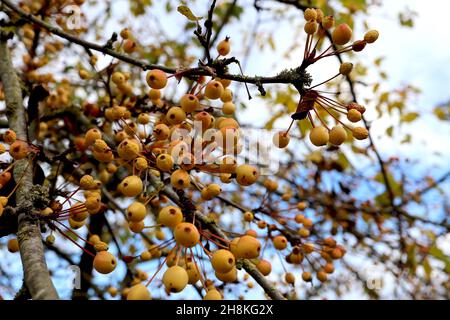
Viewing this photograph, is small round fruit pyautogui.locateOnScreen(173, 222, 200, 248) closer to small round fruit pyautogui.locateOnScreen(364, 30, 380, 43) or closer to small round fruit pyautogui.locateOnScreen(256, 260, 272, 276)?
small round fruit pyautogui.locateOnScreen(256, 260, 272, 276)

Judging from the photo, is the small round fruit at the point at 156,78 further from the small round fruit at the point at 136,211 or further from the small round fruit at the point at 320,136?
the small round fruit at the point at 320,136

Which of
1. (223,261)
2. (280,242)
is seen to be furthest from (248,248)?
(280,242)

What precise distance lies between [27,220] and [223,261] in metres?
0.55

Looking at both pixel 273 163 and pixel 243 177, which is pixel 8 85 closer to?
pixel 243 177

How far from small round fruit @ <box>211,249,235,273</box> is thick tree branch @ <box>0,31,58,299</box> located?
1.22 ft

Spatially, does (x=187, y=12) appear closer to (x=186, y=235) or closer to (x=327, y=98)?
(x=327, y=98)

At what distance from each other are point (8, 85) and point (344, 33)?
4.78 ft

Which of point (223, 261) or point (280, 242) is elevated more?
point (280, 242)

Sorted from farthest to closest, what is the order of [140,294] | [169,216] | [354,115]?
[354,115] < [169,216] < [140,294]

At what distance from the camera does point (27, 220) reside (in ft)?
3.57

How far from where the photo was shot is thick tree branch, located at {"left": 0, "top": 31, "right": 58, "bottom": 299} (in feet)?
2.80

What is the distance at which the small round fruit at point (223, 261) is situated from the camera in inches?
39.0
